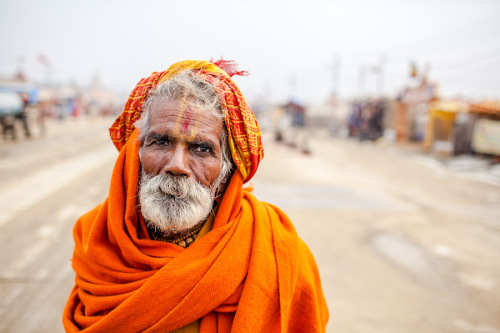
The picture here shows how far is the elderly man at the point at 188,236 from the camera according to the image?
1.37 metres

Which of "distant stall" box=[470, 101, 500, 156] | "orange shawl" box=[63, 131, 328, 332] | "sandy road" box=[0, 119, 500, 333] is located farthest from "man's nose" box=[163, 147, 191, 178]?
"distant stall" box=[470, 101, 500, 156]

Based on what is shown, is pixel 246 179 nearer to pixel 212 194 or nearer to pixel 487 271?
pixel 212 194

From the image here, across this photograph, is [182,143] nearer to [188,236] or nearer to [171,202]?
[171,202]

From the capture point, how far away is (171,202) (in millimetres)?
1496

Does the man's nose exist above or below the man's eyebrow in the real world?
below

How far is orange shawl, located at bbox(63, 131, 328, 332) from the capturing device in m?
1.36

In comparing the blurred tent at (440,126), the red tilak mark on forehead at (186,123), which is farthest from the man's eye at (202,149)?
the blurred tent at (440,126)

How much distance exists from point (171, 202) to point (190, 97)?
0.50m

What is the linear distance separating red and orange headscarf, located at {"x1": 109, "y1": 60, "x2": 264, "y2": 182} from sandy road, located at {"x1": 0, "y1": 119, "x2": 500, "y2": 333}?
2436 mm

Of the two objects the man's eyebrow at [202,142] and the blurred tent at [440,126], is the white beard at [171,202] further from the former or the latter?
the blurred tent at [440,126]

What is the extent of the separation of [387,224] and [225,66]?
5.65m

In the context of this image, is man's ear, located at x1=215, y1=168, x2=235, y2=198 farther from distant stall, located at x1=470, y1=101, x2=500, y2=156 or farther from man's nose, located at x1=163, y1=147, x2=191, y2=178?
distant stall, located at x1=470, y1=101, x2=500, y2=156

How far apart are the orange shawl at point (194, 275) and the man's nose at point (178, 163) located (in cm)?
18

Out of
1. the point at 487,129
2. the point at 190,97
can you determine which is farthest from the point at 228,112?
the point at 487,129
